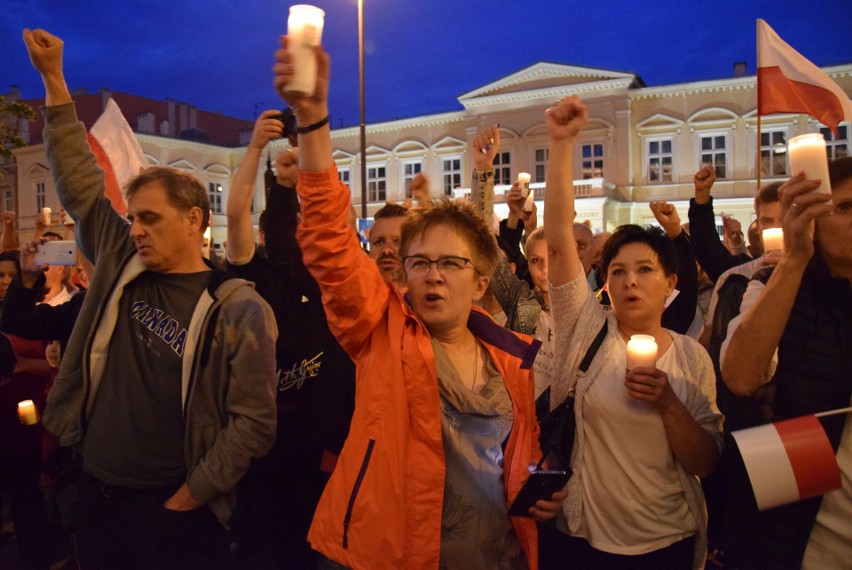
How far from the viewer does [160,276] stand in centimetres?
256

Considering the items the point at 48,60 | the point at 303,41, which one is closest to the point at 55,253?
the point at 48,60

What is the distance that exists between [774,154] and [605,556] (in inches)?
1052

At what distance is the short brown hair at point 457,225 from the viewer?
2.12 meters

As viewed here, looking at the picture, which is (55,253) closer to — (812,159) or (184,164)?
(812,159)

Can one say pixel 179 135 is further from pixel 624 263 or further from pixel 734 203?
pixel 624 263

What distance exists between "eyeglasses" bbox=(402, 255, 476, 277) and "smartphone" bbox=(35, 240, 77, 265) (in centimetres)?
205

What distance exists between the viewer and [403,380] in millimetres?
1833

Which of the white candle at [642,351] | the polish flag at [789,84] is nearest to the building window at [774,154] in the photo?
the polish flag at [789,84]

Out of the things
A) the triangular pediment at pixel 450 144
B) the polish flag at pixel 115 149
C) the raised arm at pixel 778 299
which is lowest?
the raised arm at pixel 778 299

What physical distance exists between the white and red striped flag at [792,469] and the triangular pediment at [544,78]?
25.9 meters

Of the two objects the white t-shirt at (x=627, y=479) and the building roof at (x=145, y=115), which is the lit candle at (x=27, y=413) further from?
the building roof at (x=145, y=115)

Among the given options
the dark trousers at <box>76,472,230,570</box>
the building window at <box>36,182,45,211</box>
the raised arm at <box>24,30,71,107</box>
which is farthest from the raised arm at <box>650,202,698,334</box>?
the building window at <box>36,182,45,211</box>

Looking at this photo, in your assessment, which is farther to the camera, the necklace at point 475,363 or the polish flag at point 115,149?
the polish flag at point 115,149

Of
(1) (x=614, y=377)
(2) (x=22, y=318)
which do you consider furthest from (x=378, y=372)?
(2) (x=22, y=318)
